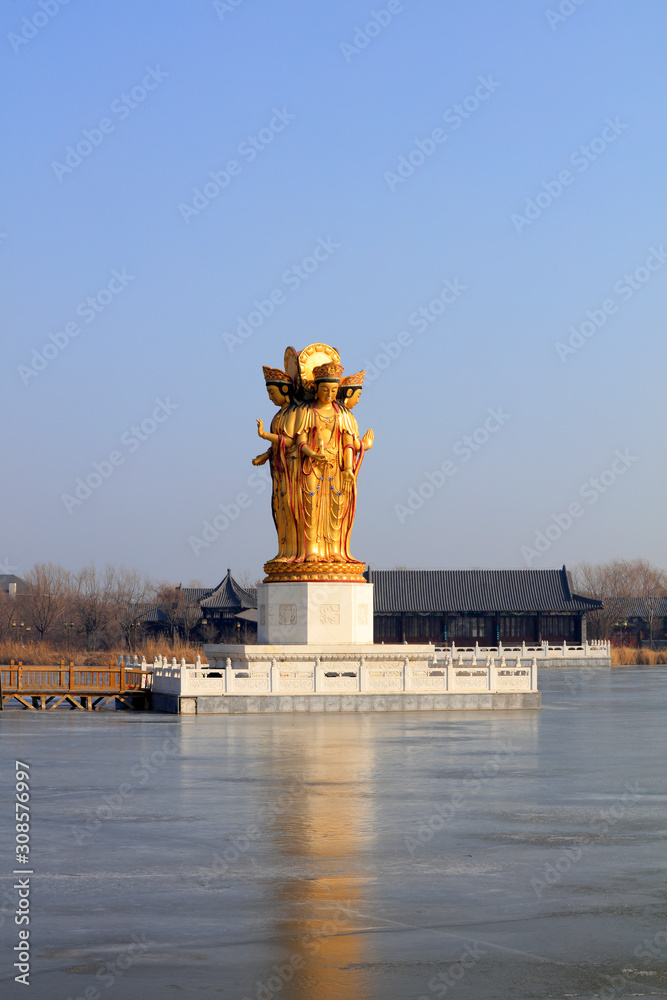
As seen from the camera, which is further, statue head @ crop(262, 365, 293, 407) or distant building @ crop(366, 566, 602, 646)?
distant building @ crop(366, 566, 602, 646)

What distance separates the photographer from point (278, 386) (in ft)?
112

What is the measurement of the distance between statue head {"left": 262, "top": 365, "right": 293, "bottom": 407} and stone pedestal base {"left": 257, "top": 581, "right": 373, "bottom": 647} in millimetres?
5066

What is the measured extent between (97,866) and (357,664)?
19.6 meters

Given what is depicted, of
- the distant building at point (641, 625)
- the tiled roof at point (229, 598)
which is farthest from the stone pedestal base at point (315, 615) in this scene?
the distant building at point (641, 625)

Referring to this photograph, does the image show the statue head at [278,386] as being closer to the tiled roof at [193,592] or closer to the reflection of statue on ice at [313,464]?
the reflection of statue on ice at [313,464]

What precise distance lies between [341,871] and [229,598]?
65.3 meters

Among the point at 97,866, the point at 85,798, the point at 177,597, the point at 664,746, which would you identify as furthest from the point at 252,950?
the point at 177,597

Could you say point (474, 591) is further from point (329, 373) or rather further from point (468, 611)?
point (329, 373)

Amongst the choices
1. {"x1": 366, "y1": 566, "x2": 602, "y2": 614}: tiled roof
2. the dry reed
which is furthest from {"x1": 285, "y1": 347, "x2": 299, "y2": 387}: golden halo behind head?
{"x1": 366, "y1": 566, "x2": 602, "y2": 614}: tiled roof

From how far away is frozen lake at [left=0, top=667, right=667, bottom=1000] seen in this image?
760cm

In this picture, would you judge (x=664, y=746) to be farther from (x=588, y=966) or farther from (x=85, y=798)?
(x=588, y=966)

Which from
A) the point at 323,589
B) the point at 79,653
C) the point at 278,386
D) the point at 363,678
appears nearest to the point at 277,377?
the point at 278,386

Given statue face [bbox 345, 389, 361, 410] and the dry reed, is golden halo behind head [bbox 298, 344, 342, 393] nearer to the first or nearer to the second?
statue face [bbox 345, 389, 361, 410]

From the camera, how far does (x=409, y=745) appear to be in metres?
20.6
